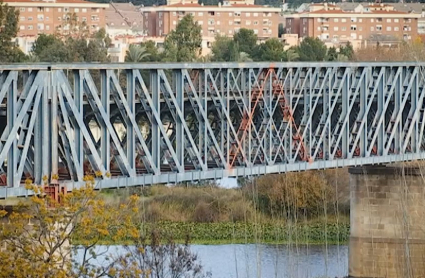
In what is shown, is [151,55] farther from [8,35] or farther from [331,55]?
[331,55]

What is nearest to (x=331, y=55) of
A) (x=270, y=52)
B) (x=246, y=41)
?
(x=246, y=41)

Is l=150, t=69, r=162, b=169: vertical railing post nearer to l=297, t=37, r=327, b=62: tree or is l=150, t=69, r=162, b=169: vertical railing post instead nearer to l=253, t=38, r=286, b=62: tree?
l=253, t=38, r=286, b=62: tree

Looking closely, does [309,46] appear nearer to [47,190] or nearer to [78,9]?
[78,9]

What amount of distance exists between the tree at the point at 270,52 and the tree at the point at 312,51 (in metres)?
2.73

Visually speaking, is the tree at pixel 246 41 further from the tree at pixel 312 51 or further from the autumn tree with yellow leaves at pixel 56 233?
the autumn tree with yellow leaves at pixel 56 233

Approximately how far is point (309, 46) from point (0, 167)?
92790 mm

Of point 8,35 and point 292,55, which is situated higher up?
point 8,35

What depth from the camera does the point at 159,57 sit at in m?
113

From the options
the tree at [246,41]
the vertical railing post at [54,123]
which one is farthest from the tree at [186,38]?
the vertical railing post at [54,123]

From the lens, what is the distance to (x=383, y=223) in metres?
60.2

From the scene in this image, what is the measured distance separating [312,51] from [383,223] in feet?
229

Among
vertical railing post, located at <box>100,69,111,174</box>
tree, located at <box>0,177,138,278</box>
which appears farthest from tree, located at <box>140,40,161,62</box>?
tree, located at <box>0,177,138,278</box>

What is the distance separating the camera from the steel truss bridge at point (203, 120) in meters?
40.2

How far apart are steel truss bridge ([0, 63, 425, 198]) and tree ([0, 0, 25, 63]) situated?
42.3 meters
